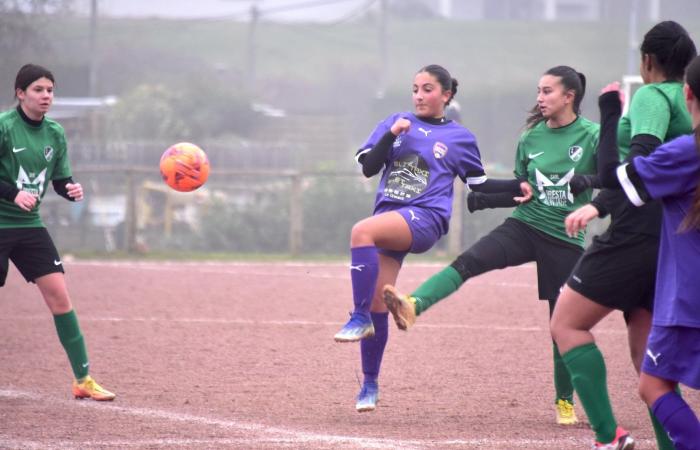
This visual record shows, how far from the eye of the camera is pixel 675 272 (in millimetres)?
4367

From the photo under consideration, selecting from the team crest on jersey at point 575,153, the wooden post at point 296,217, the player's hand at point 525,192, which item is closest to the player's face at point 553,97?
the team crest on jersey at point 575,153

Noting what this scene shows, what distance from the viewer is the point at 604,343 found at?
9.77 m

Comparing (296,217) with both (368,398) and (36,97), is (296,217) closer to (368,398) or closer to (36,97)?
(36,97)

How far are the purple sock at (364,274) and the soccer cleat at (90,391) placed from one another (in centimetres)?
184

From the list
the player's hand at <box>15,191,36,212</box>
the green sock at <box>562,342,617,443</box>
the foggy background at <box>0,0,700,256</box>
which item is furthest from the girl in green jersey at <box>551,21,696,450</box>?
the foggy background at <box>0,0,700,256</box>

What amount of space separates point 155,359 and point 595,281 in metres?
4.68

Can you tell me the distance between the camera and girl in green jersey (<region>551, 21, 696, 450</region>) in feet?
16.0

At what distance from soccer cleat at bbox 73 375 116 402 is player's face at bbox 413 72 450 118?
2754 millimetres

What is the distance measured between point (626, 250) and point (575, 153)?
1.42 m

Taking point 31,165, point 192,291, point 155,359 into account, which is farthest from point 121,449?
point 192,291

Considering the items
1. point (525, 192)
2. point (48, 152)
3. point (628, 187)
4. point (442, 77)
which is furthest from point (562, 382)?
point (48, 152)

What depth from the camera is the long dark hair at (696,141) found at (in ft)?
13.7

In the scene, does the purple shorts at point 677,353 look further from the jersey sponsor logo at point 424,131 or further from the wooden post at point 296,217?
the wooden post at point 296,217

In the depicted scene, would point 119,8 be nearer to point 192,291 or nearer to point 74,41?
point 74,41
